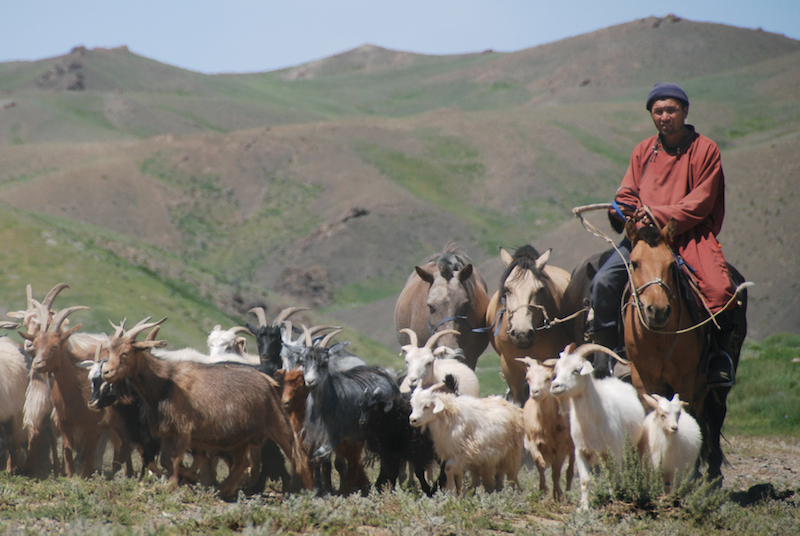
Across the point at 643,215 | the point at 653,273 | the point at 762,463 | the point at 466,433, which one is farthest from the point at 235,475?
the point at 762,463

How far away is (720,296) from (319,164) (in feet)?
182

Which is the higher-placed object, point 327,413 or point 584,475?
point 327,413

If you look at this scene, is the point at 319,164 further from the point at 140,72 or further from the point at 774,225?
the point at 140,72

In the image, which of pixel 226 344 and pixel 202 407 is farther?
pixel 226 344

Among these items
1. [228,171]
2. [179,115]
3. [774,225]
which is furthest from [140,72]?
[774,225]

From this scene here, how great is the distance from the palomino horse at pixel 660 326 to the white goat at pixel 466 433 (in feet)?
5.17

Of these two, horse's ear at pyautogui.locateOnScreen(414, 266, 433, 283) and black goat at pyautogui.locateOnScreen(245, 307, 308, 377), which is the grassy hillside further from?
horse's ear at pyautogui.locateOnScreen(414, 266, 433, 283)

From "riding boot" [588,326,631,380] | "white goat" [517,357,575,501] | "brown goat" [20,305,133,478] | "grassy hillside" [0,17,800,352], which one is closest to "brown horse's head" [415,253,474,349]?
"riding boot" [588,326,631,380]

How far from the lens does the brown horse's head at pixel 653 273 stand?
6629 millimetres

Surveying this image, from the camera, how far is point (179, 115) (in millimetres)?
87125

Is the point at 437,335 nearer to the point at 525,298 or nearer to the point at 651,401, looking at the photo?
the point at 525,298

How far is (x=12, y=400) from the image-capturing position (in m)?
9.95

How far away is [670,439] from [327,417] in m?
3.51

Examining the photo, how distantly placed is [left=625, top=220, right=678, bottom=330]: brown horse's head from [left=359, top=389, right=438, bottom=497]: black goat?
2914mm
